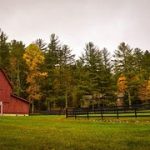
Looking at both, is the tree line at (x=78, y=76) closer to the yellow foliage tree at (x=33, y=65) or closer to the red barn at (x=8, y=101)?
the yellow foliage tree at (x=33, y=65)

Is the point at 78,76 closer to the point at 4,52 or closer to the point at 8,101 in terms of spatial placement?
the point at 4,52

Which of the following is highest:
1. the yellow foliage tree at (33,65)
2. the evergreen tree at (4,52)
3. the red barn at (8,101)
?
the evergreen tree at (4,52)

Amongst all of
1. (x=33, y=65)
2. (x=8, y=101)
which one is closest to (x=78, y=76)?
(x=33, y=65)

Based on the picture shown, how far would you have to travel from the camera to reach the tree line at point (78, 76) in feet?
A: 256

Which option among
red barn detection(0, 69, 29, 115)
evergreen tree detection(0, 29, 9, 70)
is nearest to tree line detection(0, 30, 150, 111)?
evergreen tree detection(0, 29, 9, 70)

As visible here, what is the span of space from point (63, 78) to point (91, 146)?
68.0m

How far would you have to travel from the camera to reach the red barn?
193ft

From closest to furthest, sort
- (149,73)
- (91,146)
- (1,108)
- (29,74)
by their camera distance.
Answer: (91,146) → (1,108) → (29,74) → (149,73)

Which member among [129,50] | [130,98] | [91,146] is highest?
[129,50]

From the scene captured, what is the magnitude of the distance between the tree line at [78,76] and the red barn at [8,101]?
1284 centimetres

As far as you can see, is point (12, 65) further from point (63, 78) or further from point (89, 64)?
point (89, 64)

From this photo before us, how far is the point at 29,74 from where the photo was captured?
74.1 metres

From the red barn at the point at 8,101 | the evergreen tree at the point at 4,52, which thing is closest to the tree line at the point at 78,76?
the evergreen tree at the point at 4,52

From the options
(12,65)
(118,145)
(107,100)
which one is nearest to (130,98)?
(107,100)
